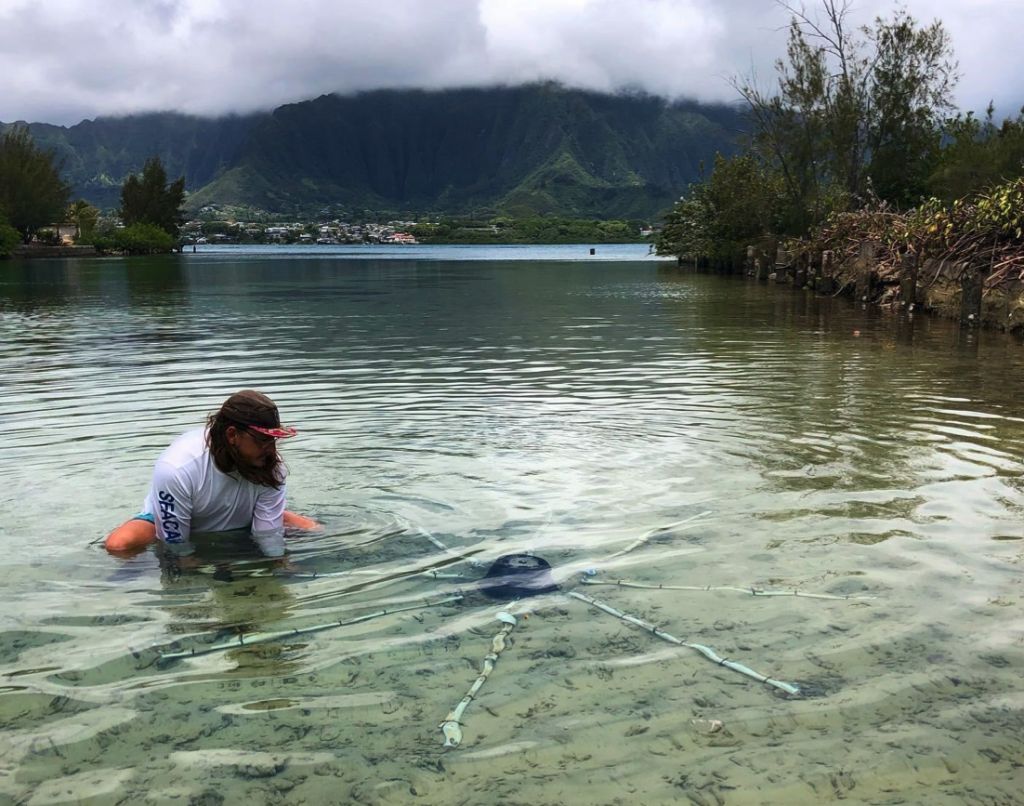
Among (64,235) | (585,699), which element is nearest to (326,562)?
(585,699)

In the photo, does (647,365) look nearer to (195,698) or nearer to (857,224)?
(195,698)

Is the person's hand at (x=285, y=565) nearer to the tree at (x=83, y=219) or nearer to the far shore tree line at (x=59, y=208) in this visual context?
the far shore tree line at (x=59, y=208)

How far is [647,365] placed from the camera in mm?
15961

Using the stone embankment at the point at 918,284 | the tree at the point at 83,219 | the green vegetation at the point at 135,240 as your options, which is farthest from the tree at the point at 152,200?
the stone embankment at the point at 918,284

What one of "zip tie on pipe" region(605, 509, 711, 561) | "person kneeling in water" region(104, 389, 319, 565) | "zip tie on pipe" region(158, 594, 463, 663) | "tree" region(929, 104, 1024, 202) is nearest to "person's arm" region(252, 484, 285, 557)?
"person kneeling in water" region(104, 389, 319, 565)

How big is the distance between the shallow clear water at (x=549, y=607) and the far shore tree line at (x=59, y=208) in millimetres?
89468

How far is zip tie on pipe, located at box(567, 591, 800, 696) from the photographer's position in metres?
4.25

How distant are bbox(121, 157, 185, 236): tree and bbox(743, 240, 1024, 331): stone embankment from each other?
371 feet

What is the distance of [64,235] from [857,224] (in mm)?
120339

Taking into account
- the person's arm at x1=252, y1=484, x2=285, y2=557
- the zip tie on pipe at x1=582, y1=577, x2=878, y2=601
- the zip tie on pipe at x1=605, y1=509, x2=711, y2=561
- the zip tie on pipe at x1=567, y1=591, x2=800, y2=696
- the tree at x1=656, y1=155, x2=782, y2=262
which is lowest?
the zip tie on pipe at x1=567, y1=591, x2=800, y2=696

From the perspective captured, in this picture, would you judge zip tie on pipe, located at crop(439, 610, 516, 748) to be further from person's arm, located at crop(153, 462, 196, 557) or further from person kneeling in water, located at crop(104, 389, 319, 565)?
person's arm, located at crop(153, 462, 196, 557)

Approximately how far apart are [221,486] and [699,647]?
314cm

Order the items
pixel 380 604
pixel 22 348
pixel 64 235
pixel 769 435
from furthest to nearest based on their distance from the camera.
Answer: pixel 64 235
pixel 22 348
pixel 769 435
pixel 380 604

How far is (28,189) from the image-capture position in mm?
101875
